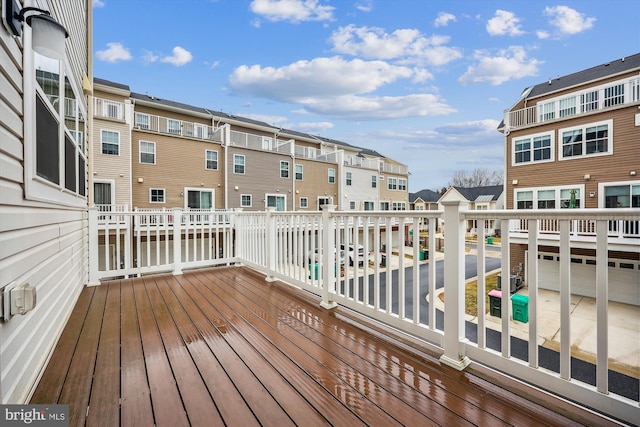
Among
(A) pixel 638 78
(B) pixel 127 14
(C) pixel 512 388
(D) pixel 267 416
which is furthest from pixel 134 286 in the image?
(A) pixel 638 78

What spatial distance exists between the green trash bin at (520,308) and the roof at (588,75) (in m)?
9.94

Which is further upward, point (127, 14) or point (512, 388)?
point (127, 14)

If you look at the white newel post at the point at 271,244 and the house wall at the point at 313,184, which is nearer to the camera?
the white newel post at the point at 271,244

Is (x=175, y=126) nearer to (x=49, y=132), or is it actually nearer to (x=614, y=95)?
(x=49, y=132)

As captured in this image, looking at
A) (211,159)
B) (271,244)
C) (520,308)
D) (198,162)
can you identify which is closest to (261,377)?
(271,244)

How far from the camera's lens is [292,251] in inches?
146

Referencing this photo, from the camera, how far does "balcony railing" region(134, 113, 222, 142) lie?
41.2 feet

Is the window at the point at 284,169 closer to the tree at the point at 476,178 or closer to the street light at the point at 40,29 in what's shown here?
the street light at the point at 40,29

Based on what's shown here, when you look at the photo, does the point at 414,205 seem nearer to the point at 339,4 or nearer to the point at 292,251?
the point at 339,4

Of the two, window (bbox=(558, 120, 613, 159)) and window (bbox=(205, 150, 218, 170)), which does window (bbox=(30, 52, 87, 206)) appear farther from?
window (bbox=(558, 120, 613, 159))

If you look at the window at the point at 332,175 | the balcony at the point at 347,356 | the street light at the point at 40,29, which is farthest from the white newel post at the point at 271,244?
the window at the point at 332,175

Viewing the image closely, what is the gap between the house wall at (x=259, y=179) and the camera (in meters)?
14.4

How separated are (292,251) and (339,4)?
12.5 m

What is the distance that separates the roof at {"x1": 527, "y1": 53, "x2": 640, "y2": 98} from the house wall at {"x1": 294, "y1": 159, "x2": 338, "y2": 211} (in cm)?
1143
